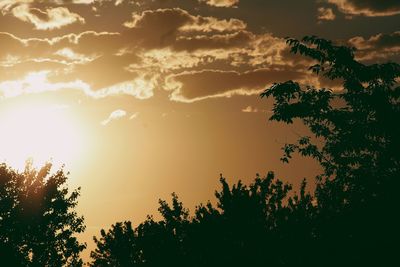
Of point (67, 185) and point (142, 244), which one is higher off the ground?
point (67, 185)

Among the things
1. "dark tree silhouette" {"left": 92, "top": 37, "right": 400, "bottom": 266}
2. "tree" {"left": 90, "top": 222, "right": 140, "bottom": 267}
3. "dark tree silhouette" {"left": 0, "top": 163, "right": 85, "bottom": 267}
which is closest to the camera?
"dark tree silhouette" {"left": 92, "top": 37, "right": 400, "bottom": 266}

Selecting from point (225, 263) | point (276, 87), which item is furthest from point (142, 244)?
point (276, 87)

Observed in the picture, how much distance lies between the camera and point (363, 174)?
57.4 feet

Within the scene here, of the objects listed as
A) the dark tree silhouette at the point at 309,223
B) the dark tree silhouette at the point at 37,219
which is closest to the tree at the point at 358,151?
the dark tree silhouette at the point at 309,223

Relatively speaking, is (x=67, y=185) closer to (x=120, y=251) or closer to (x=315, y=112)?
(x=120, y=251)

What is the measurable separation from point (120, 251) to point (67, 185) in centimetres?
2896

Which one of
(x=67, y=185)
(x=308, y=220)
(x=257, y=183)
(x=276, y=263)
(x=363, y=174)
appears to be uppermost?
(x=67, y=185)

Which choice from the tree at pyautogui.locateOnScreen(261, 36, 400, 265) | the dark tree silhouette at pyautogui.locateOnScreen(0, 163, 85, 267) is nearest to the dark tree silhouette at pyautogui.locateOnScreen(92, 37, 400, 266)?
the tree at pyautogui.locateOnScreen(261, 36, 400, 265)

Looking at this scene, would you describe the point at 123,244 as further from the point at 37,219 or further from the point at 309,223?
the point at 37,219

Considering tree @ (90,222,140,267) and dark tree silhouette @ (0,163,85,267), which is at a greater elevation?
dark tree silhouette @ (0,163,85,267)

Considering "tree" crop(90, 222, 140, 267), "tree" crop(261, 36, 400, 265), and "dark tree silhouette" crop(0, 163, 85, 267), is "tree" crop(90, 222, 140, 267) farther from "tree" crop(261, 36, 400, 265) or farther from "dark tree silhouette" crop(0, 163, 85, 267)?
"dark tree silhouette" crop(0, 163, 85, 267)

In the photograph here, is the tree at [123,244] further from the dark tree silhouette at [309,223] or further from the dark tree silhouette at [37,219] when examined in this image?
the dark tree silhouette at [37,219]

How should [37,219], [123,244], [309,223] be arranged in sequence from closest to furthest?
[309,223], [123,244], [37,219]

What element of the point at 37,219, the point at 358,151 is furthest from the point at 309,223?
the point at 37,219
